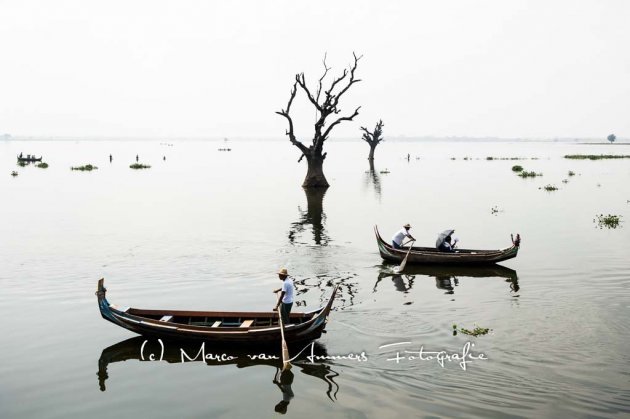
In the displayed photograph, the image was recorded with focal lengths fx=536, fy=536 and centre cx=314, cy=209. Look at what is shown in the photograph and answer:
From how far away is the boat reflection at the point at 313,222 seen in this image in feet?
97.0

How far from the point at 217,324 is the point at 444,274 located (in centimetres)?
1099

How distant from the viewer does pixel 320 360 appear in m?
13.4

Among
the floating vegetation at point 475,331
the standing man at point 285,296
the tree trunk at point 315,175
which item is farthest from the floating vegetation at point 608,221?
the tree trunk at point 315,175

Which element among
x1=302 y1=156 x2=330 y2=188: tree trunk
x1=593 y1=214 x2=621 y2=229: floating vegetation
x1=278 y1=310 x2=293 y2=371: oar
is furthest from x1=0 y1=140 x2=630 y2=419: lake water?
x1=302 y1=156 x2=330 y2=188: tree trunk

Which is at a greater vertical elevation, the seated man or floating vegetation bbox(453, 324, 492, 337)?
the seated man

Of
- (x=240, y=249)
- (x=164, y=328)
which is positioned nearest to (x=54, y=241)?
(x=240, y=249)

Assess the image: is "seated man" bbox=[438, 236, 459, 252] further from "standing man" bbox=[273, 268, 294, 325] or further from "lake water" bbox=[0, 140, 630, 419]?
"standing man" bbox=[273, 268, 294, 325]

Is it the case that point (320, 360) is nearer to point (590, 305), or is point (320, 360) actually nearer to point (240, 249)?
point (590, 305)

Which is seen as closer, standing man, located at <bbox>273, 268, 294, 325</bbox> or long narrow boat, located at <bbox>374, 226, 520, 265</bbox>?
standing man, located at <bbox>273, 268, 294, 325</bbox>

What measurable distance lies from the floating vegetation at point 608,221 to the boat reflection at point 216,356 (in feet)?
80.7

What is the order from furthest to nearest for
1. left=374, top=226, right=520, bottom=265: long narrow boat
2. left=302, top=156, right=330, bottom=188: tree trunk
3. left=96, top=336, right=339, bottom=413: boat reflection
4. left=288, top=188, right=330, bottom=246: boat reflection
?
1. left=302, top=156, right=330, bottom=188: tree trunk
2. left=288, top=188, right=330, bottom=246: boat reflection
3. left=374, top=226, right=520, bottom=265: long narrow boat
4. left=96, top=336, right=339, bottom=413: boat reflection

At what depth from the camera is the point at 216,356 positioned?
45.0ft

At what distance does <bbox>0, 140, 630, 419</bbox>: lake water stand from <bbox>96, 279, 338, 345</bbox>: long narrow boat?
58cm

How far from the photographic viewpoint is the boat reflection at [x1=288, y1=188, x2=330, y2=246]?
1164 inches
